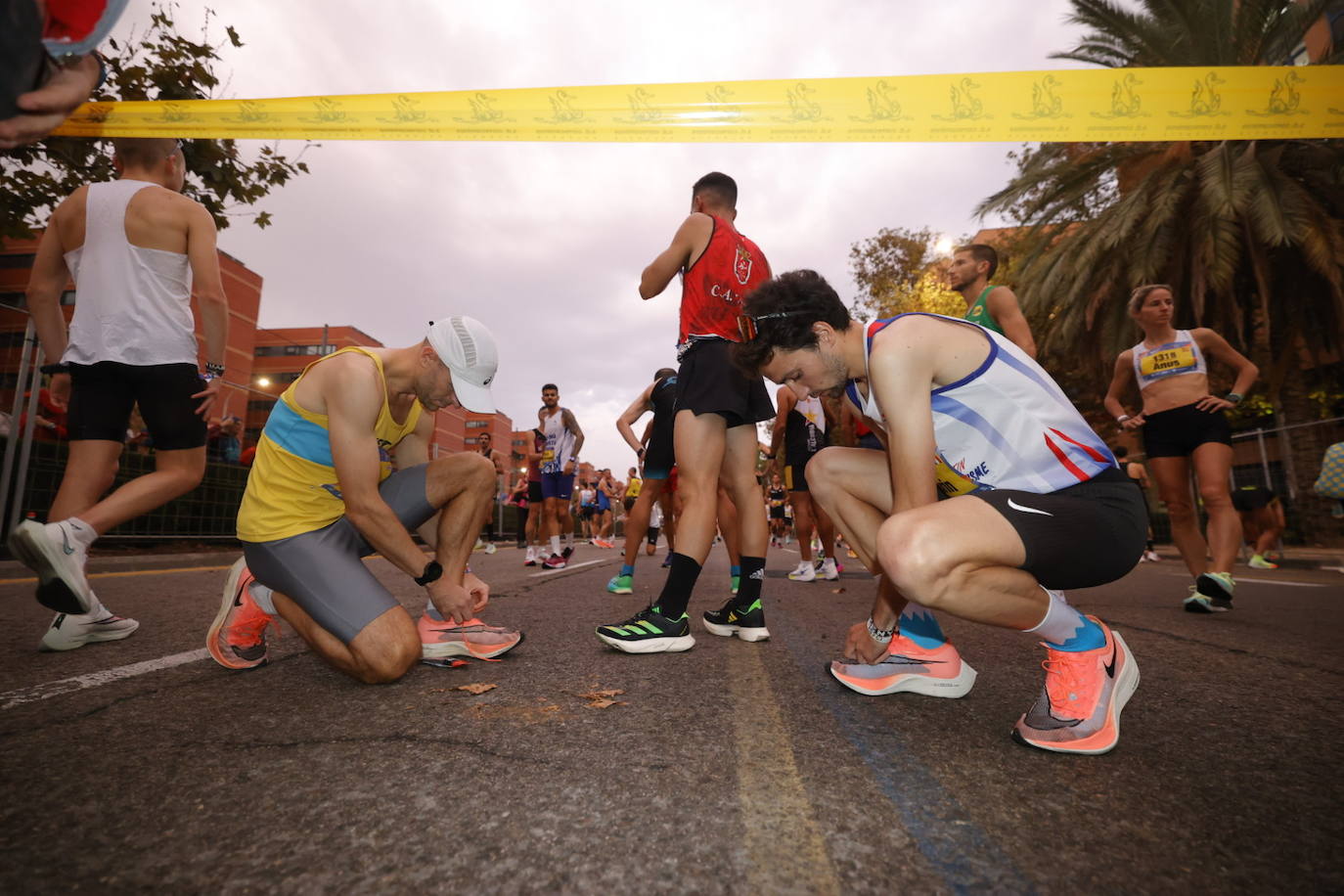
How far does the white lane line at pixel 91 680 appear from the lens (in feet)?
6.14

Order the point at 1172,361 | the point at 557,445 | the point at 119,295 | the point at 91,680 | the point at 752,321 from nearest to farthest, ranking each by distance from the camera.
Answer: the point at 91,680
the point at 752,321
the point at 119,295
the point at 1172,361
the point at 557,445

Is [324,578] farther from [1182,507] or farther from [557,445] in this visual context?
[557,445]

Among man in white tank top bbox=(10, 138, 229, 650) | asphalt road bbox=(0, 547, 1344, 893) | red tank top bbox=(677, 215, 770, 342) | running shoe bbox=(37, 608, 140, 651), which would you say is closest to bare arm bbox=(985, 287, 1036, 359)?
red tank top bbox=(677, 215, 770, 342)

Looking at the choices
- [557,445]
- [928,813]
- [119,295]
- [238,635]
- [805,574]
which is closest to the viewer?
[928,813]

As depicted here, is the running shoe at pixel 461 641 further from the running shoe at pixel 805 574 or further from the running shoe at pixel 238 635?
the running shoe at pixel 805 574

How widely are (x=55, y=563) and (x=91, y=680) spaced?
59 centimetres

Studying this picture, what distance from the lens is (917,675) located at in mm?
2150

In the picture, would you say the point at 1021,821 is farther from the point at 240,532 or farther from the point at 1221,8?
the point at 1221,8

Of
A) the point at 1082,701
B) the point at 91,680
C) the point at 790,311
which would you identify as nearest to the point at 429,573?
the point at 91,680

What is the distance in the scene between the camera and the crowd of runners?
1.79 metres

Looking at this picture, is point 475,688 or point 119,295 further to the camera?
point 119,295

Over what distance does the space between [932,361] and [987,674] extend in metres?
1.28

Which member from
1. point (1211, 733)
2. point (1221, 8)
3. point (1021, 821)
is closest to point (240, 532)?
point (1021, 821)

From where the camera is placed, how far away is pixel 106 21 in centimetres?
114
